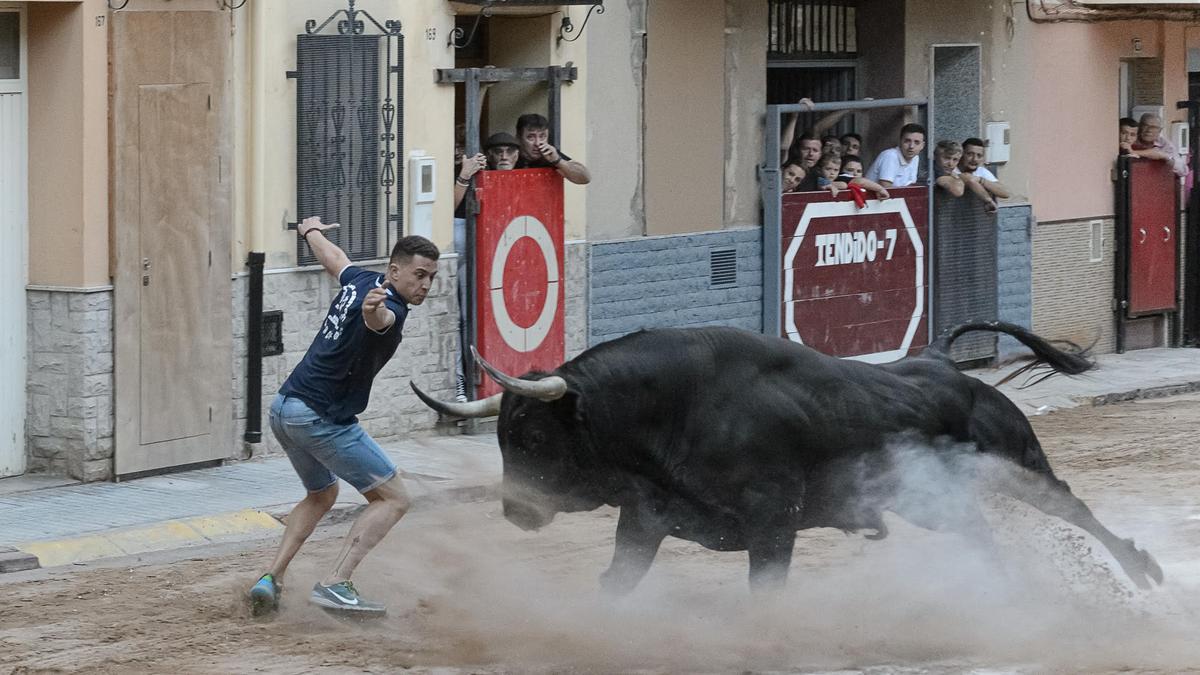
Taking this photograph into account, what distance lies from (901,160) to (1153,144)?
163 inches

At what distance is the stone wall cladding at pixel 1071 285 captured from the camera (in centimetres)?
1961

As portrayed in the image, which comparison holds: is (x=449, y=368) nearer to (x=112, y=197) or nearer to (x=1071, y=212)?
(x=112, y=197)

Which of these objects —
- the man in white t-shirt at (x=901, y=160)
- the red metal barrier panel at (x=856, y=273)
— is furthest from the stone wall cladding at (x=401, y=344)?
the man in white t-shirt at (x=901, y=160)

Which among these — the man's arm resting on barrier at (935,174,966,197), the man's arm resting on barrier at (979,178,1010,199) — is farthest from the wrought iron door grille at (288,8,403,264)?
the man's arm resting on barrier at (979,178,1010,199)

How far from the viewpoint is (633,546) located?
8.20 meters

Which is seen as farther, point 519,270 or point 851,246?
point 851,246

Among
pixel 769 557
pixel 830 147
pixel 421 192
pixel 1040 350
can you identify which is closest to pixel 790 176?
pixel 830 147

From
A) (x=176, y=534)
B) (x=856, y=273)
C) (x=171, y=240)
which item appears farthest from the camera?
(x=856, y=273)

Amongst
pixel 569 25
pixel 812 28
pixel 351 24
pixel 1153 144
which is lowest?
pixel 1153 144

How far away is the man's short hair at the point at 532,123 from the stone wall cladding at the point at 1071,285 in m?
6.80

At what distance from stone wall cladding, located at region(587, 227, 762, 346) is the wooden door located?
347cm

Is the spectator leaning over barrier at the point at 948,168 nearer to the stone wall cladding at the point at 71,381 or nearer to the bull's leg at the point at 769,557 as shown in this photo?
the stone wall cladding at the point at 71,381

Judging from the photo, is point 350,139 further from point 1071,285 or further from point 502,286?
point 1071,285

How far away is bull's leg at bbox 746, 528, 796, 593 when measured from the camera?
8.14m
